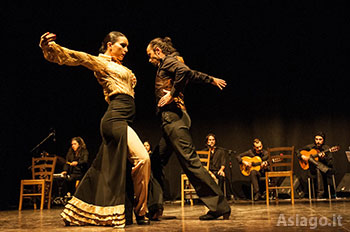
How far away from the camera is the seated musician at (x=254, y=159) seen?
7.65 m

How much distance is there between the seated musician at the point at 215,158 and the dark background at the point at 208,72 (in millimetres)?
627

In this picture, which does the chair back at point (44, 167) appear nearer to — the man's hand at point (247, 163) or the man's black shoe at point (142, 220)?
the man's hand at point (247, 163)

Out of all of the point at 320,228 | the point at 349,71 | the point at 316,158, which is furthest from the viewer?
the point at 349,71

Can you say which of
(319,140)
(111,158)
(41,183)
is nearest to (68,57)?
(111,158)

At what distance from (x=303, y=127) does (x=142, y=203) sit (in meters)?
6.20

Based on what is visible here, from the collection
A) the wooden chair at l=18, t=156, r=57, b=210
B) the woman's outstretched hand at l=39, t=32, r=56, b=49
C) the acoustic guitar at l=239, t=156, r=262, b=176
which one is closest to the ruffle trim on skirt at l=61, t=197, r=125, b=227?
the woman's outstretched hand at l=39, t=32, r=56, b=49

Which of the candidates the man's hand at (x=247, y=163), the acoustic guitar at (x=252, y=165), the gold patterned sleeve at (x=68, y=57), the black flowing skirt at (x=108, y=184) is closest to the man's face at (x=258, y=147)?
the acoustic guitar at (x=252, y=165)

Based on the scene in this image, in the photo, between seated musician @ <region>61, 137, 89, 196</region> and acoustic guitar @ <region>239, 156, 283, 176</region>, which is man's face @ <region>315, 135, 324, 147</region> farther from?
seated musician @ <region>61, 137, 89, 196</region>

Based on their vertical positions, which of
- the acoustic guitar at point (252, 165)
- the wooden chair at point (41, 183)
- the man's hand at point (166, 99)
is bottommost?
the wooden chair at point (41, 183)

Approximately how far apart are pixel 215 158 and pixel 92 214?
5290mm

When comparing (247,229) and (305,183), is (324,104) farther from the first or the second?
(247,229)

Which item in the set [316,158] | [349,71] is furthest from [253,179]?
[349,71]

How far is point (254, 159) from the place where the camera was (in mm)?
8000

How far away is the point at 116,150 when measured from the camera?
9.26 feet
